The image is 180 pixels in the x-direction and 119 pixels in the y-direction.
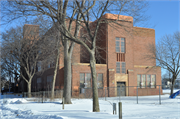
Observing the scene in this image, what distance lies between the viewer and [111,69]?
35.2m

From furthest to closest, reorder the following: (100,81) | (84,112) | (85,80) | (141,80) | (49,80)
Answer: (49,80), (141,80), (100,81), (85,80), (84,112)

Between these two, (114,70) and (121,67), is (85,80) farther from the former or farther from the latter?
(121,67)

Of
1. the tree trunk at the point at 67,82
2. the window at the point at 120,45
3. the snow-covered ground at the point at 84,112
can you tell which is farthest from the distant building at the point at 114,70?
the tree trunk at the point at 67,82

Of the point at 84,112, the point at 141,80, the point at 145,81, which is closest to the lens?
the point at 84,112

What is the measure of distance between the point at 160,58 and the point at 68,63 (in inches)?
738

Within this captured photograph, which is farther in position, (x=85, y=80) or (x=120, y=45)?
(x=120, y=45)

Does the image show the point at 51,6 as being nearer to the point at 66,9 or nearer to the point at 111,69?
the point at 66,9

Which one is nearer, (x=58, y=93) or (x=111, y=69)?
(x=58, y=93)

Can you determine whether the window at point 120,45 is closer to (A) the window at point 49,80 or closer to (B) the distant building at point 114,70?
(B) the distant building at point 114,70

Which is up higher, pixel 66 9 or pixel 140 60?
pixel 66 9

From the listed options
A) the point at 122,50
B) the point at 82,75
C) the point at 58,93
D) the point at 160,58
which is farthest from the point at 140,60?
the point at 58,93

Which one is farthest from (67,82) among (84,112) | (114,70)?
(114,70)

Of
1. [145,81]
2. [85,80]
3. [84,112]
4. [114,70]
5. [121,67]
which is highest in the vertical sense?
[121,67]

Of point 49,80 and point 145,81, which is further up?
point 49,80
